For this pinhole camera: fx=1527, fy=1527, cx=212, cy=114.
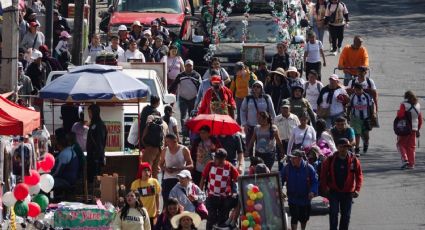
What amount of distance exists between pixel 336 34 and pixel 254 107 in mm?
14363

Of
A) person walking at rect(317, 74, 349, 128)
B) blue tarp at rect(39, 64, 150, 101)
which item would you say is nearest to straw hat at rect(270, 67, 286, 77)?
person walking at rect(317, 74, 349, 128)

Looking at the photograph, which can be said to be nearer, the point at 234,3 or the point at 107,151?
the point at 107,151

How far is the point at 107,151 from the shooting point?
2409 centimetres

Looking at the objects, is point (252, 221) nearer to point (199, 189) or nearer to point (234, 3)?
point (199, 189)

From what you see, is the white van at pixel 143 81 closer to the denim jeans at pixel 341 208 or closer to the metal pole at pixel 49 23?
the metal pole at pixel 49 23

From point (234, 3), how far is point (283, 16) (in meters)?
1.68

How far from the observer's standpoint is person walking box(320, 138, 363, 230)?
2167 cm

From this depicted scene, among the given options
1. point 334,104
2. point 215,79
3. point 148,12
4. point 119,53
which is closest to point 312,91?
point 334,104

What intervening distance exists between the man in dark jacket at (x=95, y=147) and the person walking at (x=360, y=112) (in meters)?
6.62

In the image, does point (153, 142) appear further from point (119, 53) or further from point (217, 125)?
point (119, 53)

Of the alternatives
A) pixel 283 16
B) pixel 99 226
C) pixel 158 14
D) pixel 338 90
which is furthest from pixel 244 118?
pixel 158 14

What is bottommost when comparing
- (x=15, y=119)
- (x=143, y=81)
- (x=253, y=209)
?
(x=253, y=209)

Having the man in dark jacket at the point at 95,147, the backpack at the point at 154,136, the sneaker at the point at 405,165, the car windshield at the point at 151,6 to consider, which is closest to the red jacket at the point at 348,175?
the backpack at the point at 154,136

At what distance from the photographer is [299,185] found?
70.9 ft
